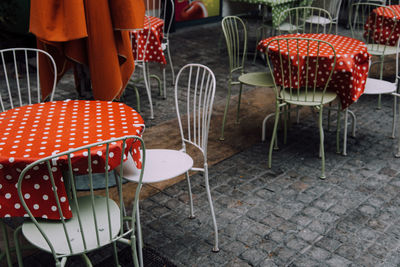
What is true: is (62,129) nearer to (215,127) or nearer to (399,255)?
(399,255)

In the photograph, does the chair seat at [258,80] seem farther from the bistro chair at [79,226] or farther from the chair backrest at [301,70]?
the bistro chair at [79,226]

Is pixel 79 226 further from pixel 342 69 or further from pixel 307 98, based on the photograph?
pixel 342 69

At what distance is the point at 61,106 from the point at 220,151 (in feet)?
6.21

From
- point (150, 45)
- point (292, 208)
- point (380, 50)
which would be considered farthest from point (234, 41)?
point (380, 50)

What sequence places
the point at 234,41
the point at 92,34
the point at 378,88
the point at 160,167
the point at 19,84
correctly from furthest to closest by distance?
the point at 19,84
the point at 378,88
the point at 234,41
the point at 92,34
the point at 160,167

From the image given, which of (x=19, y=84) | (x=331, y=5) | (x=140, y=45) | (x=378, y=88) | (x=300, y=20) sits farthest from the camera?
(x=300, y=20)

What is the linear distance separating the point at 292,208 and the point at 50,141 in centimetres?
192

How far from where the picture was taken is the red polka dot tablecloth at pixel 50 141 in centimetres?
227

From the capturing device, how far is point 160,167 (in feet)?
9.40

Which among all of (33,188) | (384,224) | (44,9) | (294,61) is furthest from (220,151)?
(33,188)

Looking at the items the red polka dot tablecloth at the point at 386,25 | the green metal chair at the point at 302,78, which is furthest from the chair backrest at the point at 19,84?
the red polka dot tablecloth at the point at 386,25

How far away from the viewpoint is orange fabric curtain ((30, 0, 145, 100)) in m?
3.08

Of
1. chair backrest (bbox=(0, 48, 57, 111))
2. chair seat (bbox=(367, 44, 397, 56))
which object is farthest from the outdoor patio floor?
chair backrest (bbox=(0, 48, 57, 111))

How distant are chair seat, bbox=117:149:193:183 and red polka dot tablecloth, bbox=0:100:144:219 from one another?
4.1 inches
